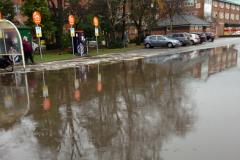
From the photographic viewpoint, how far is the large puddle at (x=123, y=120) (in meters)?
5.40

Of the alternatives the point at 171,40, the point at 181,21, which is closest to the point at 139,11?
the point at 171,40

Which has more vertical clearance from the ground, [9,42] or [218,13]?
[218,13]

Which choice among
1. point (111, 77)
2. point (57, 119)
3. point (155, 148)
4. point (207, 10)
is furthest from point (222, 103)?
point (207, 10)

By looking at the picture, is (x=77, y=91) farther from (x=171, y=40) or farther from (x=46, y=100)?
(x=171, y=40)

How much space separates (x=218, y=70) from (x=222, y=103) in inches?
281

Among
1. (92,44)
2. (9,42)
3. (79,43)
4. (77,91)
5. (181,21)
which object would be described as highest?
(181,21)

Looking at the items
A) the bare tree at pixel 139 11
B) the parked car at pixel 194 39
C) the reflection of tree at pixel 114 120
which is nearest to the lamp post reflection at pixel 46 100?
the reflection of tree at pixel 114 120

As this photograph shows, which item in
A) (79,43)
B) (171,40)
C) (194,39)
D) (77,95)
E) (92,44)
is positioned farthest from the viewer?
(92,44)

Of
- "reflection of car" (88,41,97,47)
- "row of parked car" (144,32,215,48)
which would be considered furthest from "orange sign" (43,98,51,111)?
"reflection of car" (88,41,97,47)

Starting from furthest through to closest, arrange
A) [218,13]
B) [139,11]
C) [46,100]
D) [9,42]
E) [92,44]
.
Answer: [218,13] < [92,44] < [139,11] < [9,42] < [46,100]

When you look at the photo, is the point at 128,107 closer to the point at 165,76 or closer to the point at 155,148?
the point at 155,148

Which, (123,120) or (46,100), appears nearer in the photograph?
(123,120)

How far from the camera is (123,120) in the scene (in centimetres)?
720

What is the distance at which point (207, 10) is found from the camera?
77.4 metres
